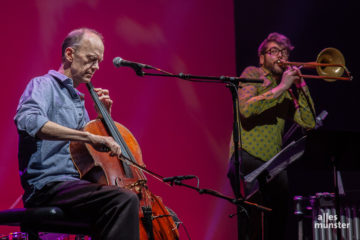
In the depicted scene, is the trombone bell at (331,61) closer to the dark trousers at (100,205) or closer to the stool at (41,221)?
the dark trousers at (100,205)

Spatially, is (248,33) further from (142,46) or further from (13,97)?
(13,97)

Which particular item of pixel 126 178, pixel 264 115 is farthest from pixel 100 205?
pixel 264 115

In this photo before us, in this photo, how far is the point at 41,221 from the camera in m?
2.35

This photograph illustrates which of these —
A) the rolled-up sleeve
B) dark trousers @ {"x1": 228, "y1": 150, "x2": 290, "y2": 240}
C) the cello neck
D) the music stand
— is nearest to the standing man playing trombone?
dark trousers @ {"x1": 228, "y1": 150, "x2": 290, "y2": 240}

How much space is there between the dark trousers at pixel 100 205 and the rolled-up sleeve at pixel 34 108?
35cm

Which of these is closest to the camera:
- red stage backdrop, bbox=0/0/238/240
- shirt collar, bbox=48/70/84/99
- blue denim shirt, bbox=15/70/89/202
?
blue denim shirt, bbox=15/70/89/202

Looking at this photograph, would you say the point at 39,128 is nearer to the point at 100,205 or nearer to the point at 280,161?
the point at 100,205

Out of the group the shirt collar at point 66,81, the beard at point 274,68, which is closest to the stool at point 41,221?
the shirt collar at point 66,81

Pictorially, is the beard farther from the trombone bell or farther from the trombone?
the trombone bell

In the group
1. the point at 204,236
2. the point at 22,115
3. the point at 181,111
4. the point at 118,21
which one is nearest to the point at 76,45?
the point at 22,115

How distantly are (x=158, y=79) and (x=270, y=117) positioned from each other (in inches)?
52.4

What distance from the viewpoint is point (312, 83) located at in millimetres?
4938


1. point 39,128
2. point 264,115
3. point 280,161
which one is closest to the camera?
point 39,128

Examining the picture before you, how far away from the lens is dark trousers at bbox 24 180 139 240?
2277mm
